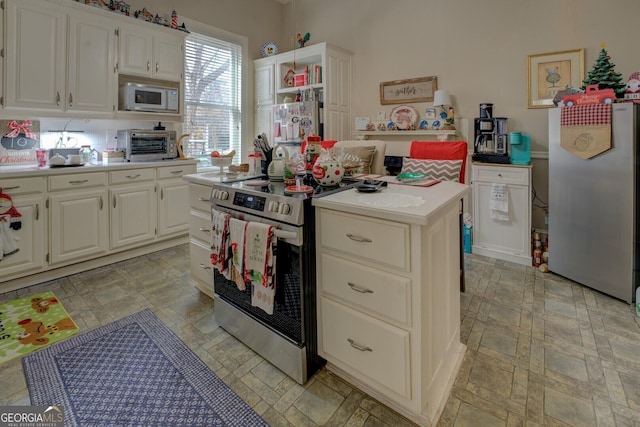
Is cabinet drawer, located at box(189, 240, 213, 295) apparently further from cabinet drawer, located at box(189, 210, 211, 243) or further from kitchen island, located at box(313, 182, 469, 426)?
kitchen island, located at box(313, 182, 469, 426)

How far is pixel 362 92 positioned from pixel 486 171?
2012 mm

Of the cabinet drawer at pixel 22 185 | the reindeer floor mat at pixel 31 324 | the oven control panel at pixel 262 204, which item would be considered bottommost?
the reindeer floor mat at pixel 31 324

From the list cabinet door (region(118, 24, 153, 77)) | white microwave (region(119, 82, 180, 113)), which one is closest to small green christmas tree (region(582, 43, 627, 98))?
white microwave (region(119, 82, 180, 113))

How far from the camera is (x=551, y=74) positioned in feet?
10.6

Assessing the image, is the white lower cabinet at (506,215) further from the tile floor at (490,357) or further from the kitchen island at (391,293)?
the kitchen island at (391,293)

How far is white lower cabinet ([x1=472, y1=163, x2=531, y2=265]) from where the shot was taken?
319 cm

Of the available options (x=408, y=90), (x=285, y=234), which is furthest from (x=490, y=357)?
(x=408, y=90)

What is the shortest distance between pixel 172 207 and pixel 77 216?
0.90 m

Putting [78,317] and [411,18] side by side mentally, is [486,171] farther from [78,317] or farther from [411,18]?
[78,317]

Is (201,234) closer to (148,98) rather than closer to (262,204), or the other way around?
(262,204)

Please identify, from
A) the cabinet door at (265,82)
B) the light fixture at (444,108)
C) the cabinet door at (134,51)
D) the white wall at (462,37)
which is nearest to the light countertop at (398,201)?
the light fixture at (444,108)

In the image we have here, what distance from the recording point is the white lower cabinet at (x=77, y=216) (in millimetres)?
2902

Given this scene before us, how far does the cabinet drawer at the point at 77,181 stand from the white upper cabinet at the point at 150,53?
1132 mm

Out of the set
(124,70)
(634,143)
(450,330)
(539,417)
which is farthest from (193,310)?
(634,143)
